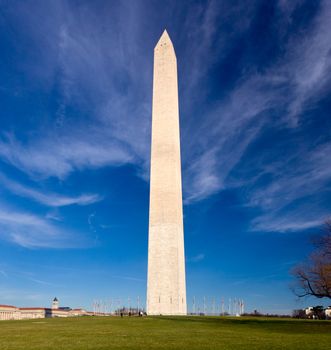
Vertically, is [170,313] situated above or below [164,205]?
below

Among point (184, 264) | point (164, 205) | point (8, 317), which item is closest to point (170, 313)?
point (184, 264)

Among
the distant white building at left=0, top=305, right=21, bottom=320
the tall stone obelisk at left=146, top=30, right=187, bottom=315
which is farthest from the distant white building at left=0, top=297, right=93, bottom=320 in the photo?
the tall stone obelisk at left=146, top=30, right=187, bottom=315

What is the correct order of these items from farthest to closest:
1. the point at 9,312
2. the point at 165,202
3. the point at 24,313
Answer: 1. the point at 24,313
2. the point at 9,312
3. the point at 165,202

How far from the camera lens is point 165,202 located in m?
45.7

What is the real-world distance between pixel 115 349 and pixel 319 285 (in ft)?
86.0

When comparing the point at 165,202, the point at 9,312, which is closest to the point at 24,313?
the point at 9,312

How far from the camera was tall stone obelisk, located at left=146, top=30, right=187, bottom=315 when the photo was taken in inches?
1679

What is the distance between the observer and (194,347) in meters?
13.3

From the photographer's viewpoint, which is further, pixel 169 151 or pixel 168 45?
pixel 168 45

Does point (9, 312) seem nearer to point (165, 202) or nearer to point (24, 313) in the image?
point (24, 313)

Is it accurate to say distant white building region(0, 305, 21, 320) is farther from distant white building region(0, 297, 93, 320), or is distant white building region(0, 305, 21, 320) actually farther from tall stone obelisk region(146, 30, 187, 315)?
tall stone obelisk region(146, 30, 187, 315)

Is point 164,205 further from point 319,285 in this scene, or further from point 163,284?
point 319,285

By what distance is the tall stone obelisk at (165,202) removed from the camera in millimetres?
42656

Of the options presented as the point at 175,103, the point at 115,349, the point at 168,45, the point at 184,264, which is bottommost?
the point at 115,349
